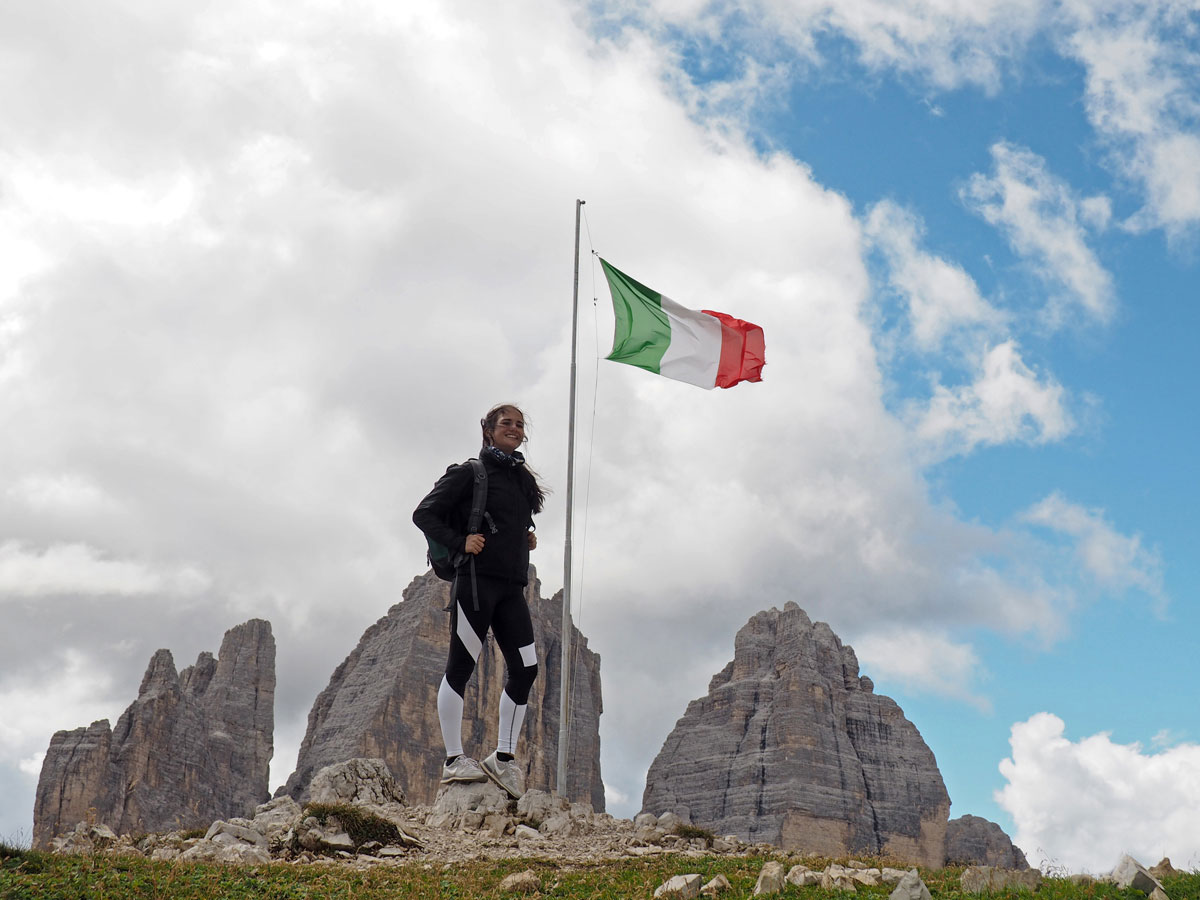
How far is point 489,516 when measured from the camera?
52.7ft

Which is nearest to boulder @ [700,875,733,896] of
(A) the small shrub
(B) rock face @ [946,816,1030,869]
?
(A) the small shrub

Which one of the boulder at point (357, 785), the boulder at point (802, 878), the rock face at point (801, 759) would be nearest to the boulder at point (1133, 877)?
the boulder at point (802, 878)

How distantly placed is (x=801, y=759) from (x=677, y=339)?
131 metres

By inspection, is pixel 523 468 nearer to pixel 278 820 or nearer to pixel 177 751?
pixel 278 820

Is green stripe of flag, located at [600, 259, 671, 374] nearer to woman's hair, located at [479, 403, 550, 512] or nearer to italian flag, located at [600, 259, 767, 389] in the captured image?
italian flag, located at [600, 259, 767, 389]

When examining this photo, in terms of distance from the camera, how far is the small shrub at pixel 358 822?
51.2ft

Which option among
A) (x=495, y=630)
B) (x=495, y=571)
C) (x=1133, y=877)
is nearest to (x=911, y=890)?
(x=1133, y=877)

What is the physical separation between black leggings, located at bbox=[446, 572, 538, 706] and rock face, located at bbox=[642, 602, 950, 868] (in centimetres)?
12865

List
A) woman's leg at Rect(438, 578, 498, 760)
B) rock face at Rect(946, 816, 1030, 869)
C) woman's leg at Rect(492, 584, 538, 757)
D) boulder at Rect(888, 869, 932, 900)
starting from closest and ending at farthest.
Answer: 1. boulder at Rect(888, 869, 932, 900)
2. woman's leg at Rect(438, 578, 498, 760)
3. woman's leg at Rect(492, 584, 538, 757)
4. rock face at Rect(946, 816, 1030, 869)

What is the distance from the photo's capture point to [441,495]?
631 inches

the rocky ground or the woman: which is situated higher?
the woman

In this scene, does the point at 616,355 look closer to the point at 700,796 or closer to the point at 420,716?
the point at 420,716

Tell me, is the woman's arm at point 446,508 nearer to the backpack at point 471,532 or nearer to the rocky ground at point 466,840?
the backpack at point 471,532

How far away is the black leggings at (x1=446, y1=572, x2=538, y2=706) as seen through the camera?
16203 millimetres
